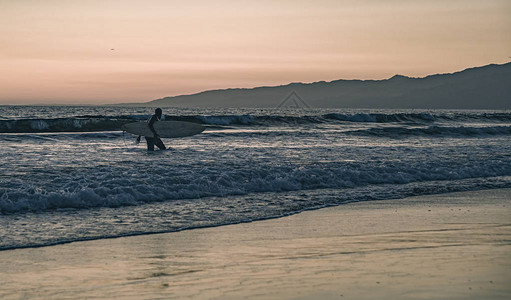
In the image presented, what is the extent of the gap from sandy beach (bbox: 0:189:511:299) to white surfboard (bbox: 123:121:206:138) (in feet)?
48.0

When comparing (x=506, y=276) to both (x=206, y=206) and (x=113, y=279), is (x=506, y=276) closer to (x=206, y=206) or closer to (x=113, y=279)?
(x=113, y=279)

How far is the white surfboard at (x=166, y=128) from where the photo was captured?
2189 cm

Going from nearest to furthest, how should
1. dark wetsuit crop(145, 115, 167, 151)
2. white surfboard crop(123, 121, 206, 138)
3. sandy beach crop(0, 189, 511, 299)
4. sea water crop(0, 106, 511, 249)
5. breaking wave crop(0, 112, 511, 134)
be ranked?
sandy beach crop(0, 189, 511, 299)
sea water crop(0, 106, 511, 249)
dark wetsuit crop(145, 115, 167, 151)
white surfboard crop(123, 121, 206, 138)
breaking wave crop(0, 112, 511, 134)

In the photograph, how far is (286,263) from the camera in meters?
5.52

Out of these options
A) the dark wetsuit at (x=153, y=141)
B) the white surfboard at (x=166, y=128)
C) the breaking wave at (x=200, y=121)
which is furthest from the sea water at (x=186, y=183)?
the breaking wave at (x=200, y=121)

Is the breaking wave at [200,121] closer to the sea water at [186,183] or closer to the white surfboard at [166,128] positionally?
the white surfboard at [166,128]

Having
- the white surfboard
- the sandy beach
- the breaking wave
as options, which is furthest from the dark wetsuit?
the breaking wave

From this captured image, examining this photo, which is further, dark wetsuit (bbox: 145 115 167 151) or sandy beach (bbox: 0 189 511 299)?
dark wetsuit (bbox: 145 115 167 151)

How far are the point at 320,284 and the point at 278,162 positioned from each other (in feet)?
36.7

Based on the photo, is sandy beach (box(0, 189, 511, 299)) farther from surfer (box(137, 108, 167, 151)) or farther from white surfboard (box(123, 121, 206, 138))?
white surfboard (box(123, 121, 206, 138))

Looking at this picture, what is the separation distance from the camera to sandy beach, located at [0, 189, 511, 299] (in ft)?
15.1

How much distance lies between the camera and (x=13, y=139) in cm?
2297

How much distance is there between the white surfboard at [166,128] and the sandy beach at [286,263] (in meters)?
14.6

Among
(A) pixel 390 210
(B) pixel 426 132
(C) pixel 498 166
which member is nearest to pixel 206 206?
(A) pixel 390 210
